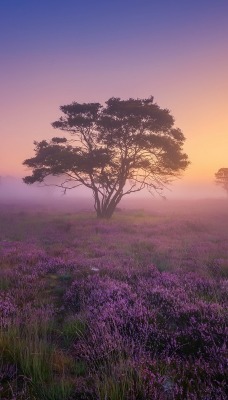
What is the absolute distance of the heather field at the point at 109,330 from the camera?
130 inches

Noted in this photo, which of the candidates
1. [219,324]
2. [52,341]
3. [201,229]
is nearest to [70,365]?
[52,341]

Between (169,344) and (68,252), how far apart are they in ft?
27.7

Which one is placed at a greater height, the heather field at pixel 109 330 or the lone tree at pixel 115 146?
the lone tree at pixel 115 146

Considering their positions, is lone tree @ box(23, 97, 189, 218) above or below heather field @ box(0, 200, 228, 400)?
above

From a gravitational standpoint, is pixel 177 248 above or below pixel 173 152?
below

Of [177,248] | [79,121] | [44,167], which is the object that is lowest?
[177,248]

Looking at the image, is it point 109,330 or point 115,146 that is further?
point 115,146

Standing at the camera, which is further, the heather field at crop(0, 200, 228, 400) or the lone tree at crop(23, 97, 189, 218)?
the lone tree at crop(23, 97, 189, 218)

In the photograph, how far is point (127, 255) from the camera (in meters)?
12.2

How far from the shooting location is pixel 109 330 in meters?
4.45

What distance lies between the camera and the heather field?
10.8ft

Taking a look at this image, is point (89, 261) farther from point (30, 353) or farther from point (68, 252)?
point (30, 353)

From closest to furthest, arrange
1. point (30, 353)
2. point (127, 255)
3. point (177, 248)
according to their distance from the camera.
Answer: point (30, 353), point (127, 255), point (177, 248)

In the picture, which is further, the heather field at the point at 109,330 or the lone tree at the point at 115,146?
the lone tree at the point at 115,146
